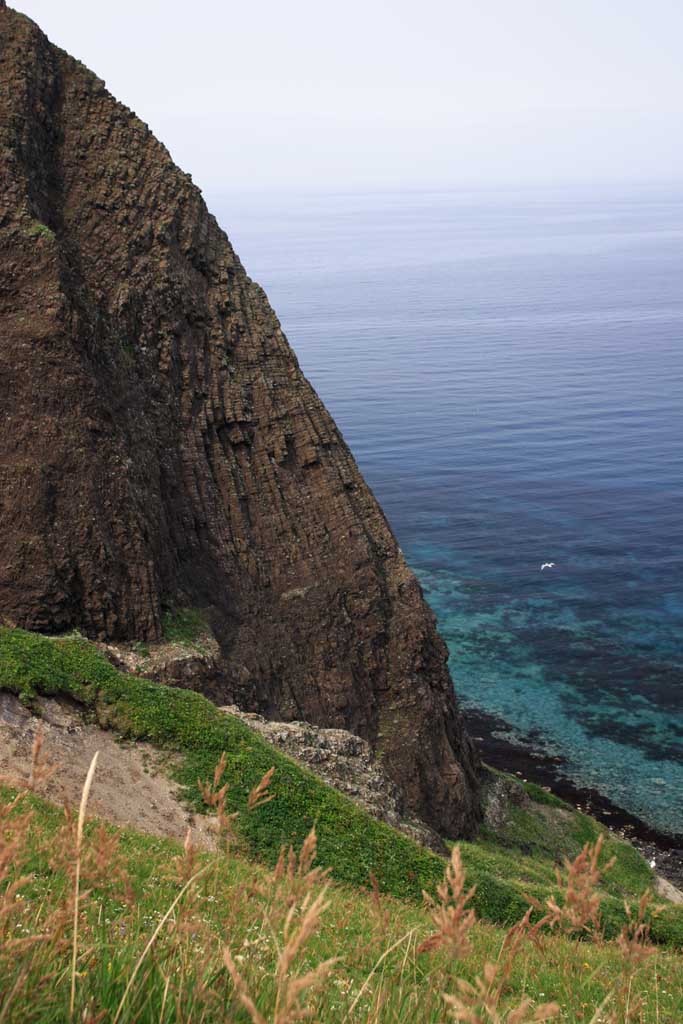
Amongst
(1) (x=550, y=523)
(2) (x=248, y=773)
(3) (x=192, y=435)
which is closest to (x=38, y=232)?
(3) (x=192, y=435)

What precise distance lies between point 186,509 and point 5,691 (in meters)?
14.3

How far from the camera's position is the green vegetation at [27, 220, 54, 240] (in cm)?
3550

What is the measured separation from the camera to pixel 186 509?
3969 centimetres

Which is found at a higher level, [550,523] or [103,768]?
[550,523]

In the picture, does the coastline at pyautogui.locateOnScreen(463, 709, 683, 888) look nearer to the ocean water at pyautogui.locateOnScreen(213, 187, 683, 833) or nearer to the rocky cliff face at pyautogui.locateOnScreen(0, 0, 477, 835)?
the ocean water at pyautogui.locateOnScreen(213, 187, 683, 833)

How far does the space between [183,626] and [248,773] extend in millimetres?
9628

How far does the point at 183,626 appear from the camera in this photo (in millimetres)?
35938

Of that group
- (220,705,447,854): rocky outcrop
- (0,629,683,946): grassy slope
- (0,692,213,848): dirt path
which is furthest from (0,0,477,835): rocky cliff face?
(0,692,213,848): dirt path

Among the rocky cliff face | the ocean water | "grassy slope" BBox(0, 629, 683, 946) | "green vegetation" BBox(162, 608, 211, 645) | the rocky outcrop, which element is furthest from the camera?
the ocean water

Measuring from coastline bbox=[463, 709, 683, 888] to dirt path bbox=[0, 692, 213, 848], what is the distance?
30.4 metres

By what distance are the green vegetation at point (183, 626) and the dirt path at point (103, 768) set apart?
7.75 metres

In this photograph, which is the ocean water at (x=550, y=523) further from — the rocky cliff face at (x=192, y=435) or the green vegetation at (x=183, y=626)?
the green vegetation at (x=183, y=626)

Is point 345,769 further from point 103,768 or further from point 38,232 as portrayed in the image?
point 38,232

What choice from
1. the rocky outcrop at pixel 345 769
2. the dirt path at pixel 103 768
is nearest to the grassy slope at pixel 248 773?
the dirt path at pixel 103 768
